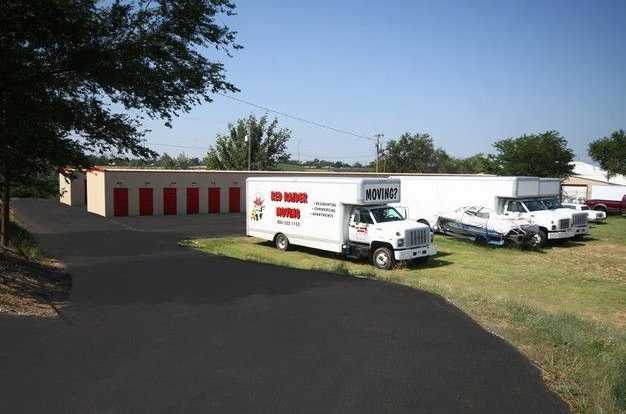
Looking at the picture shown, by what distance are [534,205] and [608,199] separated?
22.3 meters

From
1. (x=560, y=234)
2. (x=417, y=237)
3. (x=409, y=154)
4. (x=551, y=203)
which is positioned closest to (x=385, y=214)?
(x=417, y=237)

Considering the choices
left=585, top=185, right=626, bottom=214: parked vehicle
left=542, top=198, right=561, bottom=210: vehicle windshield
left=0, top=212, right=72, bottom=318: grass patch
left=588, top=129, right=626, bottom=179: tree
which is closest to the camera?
left=0, top=212, right=72, bottom=318: grass patch

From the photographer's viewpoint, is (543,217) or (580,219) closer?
(543,217)

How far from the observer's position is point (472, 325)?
30.2 feet

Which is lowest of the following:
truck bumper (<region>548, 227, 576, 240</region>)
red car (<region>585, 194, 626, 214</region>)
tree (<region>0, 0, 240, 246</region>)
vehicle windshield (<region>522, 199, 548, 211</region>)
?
truck bumper (<region>548, 227, 576, 240</region>)

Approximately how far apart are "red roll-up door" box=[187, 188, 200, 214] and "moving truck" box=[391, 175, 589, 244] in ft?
54.1

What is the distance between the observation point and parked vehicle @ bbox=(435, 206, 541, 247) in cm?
2352

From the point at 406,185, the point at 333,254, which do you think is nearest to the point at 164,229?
the point at 333,254

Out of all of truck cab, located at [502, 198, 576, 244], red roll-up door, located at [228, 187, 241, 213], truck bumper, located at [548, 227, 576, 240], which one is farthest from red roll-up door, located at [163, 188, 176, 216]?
truck bumper, located at [548, 227, 576, 240]

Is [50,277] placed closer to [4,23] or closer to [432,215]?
[4,23]

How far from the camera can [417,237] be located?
18.8m

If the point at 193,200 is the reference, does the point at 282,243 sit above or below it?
below

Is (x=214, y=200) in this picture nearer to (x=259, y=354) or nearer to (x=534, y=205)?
(x=534, y=205)

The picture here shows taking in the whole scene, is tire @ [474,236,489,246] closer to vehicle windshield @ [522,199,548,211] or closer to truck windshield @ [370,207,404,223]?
vehicle windshield @ [522,199,548,211]
